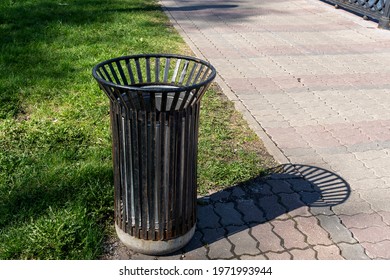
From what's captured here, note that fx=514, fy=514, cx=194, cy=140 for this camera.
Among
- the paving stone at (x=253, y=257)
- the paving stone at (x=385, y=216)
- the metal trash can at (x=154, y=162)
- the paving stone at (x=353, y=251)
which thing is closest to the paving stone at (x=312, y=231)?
the paving stone at (x=353, y=251)

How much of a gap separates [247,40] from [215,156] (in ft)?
15.3

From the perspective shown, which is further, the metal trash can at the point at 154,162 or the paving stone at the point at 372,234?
the paving stone at the point at 372,234

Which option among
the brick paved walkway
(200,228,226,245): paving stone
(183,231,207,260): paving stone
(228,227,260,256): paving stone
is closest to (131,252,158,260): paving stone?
the brick paved walkway

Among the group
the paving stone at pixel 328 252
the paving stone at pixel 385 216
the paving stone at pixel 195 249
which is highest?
the paving stone at pixel 385 216

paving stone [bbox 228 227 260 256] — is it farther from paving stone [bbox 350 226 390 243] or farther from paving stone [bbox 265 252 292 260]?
paving stone [bbox 350 226 390 243]

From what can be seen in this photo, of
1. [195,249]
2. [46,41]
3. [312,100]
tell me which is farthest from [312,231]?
[46,41]

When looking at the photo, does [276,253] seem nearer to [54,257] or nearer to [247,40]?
[54,257]

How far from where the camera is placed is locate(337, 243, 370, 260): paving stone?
3.63 metres

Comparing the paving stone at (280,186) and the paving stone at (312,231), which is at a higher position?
the paving stone at (280,186)

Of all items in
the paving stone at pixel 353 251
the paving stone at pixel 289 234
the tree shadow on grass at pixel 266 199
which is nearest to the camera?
the paving stone at pixel 353 251

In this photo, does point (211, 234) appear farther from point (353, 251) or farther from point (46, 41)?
point (46, 41)

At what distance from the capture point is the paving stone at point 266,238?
3689 millimetres

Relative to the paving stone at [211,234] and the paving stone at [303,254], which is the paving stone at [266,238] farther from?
the paving stone at [211,234]

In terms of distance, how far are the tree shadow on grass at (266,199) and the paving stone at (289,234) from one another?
0.11 m
